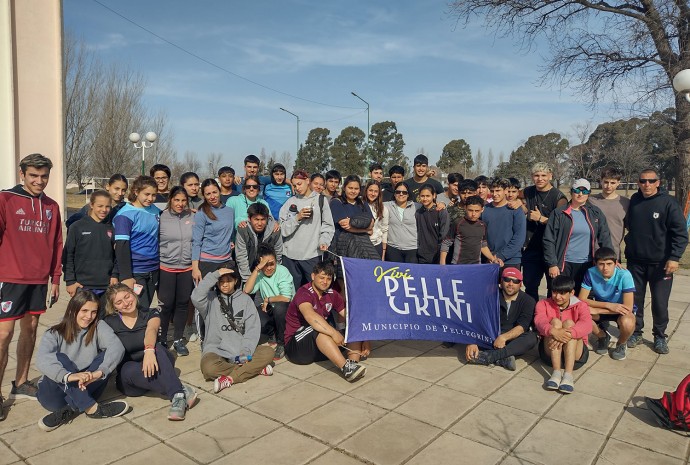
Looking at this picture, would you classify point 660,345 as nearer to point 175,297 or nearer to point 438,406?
point 438,406

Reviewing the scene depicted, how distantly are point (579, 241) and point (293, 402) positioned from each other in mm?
3604

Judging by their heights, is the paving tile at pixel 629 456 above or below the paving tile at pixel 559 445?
above

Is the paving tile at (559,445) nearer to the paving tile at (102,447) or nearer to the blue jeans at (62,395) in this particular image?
the paving tile at (102,447)

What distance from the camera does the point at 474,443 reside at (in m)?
3.29

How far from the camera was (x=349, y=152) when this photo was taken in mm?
56469

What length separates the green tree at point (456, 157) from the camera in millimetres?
60656

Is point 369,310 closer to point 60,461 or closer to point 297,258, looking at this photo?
point 297,258

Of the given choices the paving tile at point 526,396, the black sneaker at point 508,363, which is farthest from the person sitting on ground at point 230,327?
the black sneaker at point 508,363

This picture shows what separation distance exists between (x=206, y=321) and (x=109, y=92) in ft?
93.9

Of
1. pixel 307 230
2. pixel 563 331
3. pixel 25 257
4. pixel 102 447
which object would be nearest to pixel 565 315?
pixel 563 331

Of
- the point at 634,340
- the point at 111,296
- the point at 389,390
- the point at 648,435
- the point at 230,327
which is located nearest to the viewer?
the point at 648,435

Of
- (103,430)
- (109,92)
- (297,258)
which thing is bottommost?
(103,430)

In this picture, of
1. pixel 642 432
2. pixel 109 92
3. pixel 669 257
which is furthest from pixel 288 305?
pixel 109 92

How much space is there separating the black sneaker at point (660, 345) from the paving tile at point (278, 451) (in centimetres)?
416
